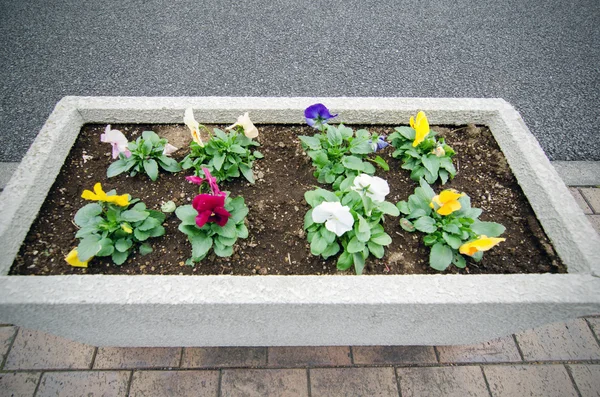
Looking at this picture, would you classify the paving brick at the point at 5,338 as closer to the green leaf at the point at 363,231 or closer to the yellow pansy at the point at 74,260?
the yellow pansy at the point at 74,260

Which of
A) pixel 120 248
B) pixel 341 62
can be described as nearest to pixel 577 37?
pixel 341 62

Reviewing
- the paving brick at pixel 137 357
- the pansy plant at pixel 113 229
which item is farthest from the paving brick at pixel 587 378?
the pansy plant at pixel 113 229

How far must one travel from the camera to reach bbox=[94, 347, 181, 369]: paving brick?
1.64 m

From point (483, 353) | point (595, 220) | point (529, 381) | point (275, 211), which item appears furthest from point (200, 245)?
point (595, 220)

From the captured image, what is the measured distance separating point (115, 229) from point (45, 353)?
31.3 inches

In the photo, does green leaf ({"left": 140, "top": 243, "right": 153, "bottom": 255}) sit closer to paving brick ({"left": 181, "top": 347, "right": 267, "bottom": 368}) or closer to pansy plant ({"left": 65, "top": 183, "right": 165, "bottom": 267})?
pansy plant ({"left": 65, "top": 183, "right": 165, "bottom": 267})

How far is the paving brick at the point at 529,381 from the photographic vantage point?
5.32 feet

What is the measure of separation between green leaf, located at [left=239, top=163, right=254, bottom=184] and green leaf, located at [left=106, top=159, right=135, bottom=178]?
46 cm

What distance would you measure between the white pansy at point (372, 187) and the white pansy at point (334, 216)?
13 centimetres

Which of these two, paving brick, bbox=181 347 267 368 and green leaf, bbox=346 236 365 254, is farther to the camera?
paving brick, bbox=181 347 267 368

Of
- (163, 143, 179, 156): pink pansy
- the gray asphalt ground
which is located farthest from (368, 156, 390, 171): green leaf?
the gray asphalt ground

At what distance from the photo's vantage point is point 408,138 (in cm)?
167

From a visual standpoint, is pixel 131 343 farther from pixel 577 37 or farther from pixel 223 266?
pixel 577 37

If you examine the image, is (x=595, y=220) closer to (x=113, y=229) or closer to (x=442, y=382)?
(x=442, y=382)
